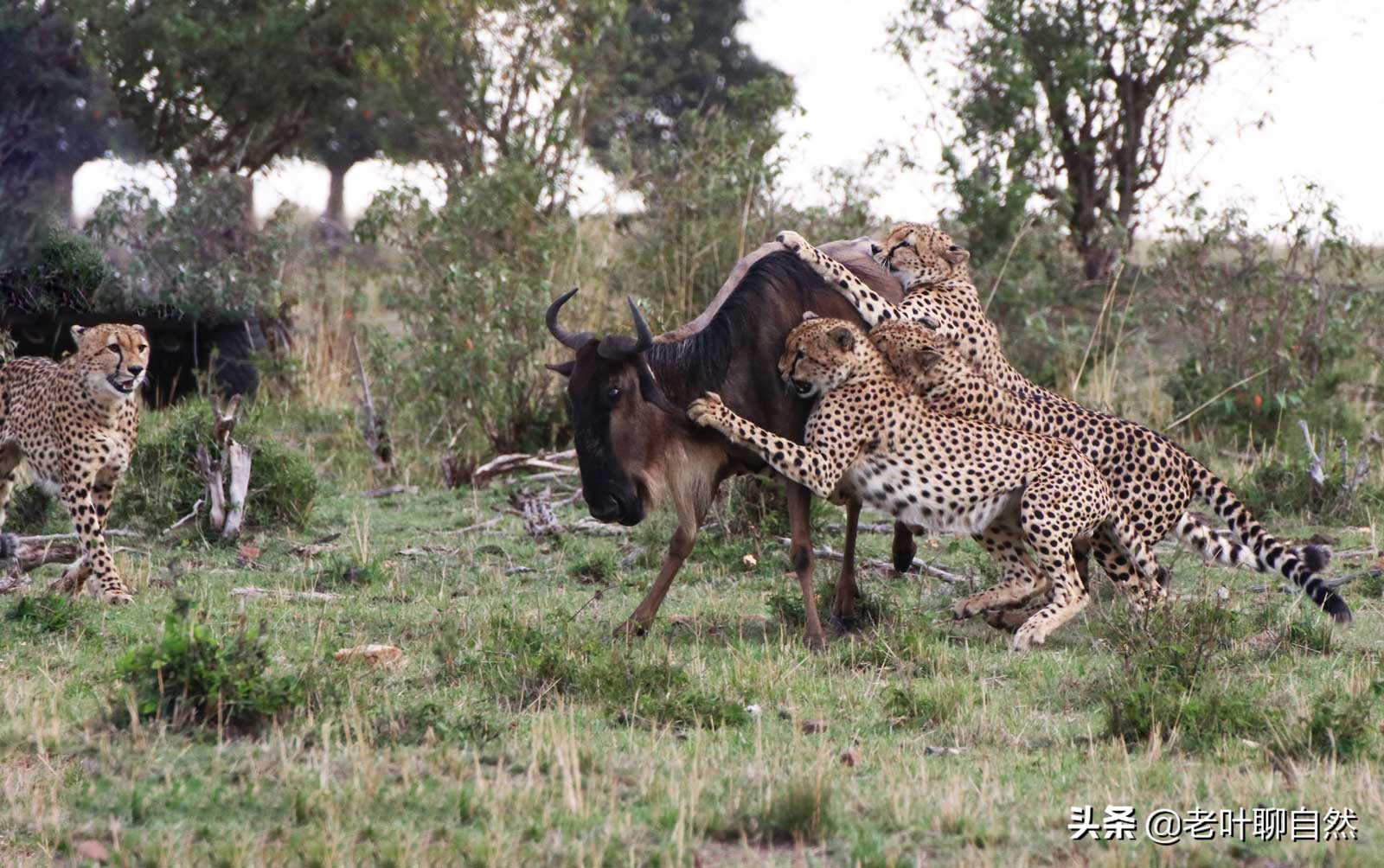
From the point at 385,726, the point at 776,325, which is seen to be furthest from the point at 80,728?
the point at 776,325

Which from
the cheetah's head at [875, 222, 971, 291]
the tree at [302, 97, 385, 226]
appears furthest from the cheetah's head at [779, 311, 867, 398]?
the tree at [302, 97, 385, 226]

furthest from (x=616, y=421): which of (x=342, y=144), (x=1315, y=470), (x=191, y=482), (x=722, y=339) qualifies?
(x=342, y=144)

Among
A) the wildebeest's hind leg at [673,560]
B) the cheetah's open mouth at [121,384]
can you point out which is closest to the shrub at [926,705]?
the wildebeest's hind leg at [673,560]

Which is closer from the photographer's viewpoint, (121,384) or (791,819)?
(791,819)

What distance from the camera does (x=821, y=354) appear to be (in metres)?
6.75

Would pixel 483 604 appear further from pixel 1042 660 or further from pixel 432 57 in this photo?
pixel 432 57

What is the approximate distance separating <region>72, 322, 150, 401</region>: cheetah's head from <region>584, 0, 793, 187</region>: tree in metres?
12.4

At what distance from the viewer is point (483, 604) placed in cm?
743

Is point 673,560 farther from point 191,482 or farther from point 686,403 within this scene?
point 191,482

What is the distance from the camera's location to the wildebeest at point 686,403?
657 centimetres

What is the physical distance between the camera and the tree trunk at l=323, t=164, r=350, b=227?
31.4 metres

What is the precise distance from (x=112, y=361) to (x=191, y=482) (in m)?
2.35

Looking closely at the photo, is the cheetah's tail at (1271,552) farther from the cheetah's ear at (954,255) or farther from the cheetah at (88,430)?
the cheetah at (88,430)

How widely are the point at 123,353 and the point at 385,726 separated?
3.03m
